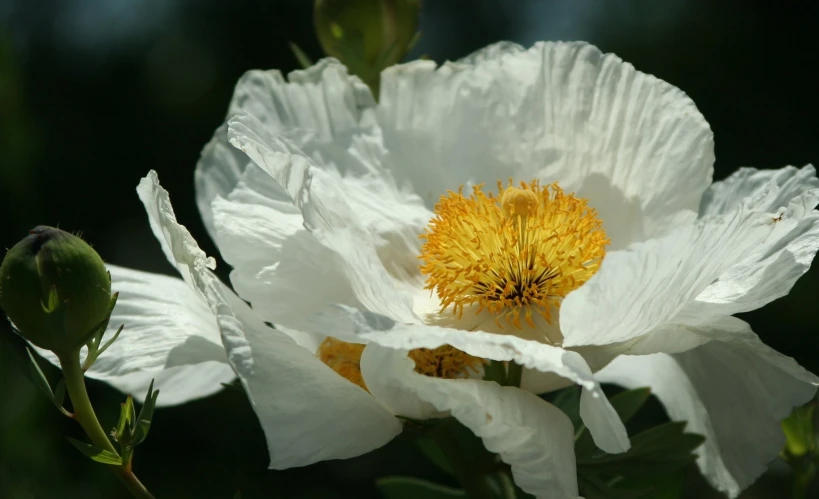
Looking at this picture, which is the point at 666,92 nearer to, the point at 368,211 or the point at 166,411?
the point at 368,211

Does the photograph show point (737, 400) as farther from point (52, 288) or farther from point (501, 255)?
point (52, 288)

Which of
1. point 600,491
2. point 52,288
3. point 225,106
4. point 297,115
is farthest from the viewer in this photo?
point 225,106

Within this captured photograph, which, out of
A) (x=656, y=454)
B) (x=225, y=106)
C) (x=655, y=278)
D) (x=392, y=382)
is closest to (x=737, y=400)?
(x=656, y=454)

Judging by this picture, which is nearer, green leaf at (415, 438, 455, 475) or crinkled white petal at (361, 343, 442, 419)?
crinkled white petal at (361, 343, 442, 419)

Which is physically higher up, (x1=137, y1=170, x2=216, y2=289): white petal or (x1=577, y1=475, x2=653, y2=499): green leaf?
(x1=137, y1=170, x2=216, y2=289): white petal

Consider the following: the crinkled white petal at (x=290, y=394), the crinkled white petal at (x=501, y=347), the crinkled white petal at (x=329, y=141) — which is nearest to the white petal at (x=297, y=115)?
the crinkled white petal at (x=329, y=141)

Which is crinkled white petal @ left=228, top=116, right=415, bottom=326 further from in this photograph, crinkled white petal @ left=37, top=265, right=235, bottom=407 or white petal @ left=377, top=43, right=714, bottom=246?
white petal @ left=377, top=43, right=714, bottom=246

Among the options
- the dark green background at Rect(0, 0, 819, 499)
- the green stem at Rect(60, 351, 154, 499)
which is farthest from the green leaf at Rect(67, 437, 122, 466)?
the dark green background at Rect(0, 0, 819, 499)

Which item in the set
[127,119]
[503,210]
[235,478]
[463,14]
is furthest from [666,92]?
[463,14]

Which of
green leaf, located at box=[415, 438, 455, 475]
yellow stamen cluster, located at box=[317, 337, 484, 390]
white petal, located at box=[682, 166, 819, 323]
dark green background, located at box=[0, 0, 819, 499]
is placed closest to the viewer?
white petal, located at box=[682, 166, 819, 323]
